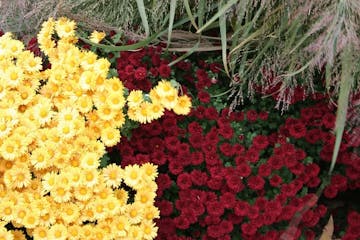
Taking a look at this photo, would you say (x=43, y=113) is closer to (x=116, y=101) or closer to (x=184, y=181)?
(x=116, y=101)

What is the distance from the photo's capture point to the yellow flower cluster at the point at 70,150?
2176 millimetres

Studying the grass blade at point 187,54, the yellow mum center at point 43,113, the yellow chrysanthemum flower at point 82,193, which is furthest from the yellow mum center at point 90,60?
the yellow chrysanthemum flower at point 82,193

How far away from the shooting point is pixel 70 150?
7.32 ft

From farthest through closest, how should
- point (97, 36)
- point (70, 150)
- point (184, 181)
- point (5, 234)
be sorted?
point (97, 36) → point (184, 181) → point (70, 150) → point (5, 234)

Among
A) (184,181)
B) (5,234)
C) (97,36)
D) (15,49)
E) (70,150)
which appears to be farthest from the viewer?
(97,36)

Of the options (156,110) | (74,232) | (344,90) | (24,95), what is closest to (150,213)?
(74,232)

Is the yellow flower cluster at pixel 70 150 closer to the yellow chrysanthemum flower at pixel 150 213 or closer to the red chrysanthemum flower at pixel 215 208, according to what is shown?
the yellow chrysanthemum flower at pixel 150 213

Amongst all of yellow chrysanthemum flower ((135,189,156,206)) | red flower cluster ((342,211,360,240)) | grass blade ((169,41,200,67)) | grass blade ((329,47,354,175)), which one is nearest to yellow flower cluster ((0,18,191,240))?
yellow chrysanthemum flower ((135,189,156,206))

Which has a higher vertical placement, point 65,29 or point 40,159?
point 65,29

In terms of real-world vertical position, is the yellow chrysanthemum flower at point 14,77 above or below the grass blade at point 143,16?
below

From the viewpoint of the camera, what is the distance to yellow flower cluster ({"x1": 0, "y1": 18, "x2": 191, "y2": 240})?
2.18 m

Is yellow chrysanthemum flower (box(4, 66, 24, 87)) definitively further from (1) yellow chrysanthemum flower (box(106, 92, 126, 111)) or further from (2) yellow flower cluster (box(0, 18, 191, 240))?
(1) yellow chrysanthemum flower (box(106, 92, 126, 111))

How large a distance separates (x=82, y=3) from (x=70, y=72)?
0.60 meters

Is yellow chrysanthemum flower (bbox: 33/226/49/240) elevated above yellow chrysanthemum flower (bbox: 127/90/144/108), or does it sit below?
below
